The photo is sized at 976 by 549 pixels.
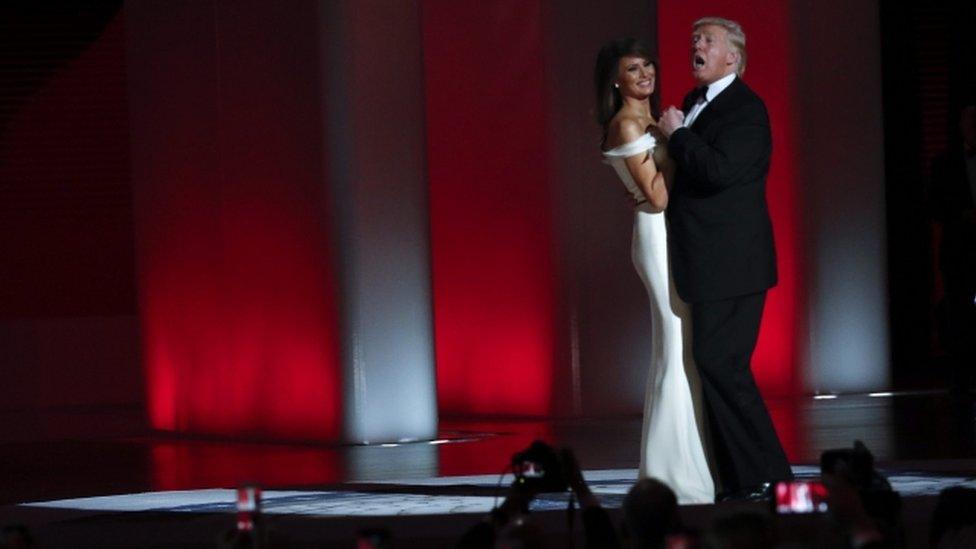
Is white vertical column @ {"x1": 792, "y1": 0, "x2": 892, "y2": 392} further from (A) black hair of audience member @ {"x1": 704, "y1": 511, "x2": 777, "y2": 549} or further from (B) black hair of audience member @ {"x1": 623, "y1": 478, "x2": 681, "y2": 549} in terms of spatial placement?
(A) black hair of audience member @ {"x1": 704, "y1": 511, "x2": 777, "y2": 549}

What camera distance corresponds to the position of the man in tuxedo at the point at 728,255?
234 inches

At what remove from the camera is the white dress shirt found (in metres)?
5.98

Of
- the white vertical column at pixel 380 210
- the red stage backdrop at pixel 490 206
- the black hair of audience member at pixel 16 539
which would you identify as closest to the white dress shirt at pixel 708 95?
the black hair of audience member at pixel 16 539

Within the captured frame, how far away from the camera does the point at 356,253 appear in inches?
366

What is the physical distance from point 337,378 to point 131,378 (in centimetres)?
455

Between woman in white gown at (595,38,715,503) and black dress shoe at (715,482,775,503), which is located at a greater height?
woman in white gown at (595,38,715,503)

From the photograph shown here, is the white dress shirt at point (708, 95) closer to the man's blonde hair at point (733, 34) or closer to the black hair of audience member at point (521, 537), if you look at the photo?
the man's blonde hair at point (733, 34)

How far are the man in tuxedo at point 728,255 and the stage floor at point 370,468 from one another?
1.21 ft

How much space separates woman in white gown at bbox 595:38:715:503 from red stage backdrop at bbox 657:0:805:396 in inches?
210

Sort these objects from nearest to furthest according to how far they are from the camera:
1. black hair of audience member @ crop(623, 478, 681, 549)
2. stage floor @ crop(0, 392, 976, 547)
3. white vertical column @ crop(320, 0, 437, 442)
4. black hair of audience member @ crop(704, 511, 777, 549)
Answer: black hair of audience member @ crop(704, 511, 777, 549)
black hair of audience member @ crop(623, 478, 681, 549)
stage floor @ crop(0, 392, 976, 547)
white vertical column @ crop(320, 0, 437, 442)

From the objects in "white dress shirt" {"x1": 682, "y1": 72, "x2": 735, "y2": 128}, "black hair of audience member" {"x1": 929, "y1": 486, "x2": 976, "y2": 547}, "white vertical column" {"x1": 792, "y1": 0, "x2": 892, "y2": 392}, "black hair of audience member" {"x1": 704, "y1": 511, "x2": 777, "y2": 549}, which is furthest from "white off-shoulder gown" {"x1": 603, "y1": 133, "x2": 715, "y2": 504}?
"white vertical column" {"x1": 792, "y1": 0, "x2": 892, "y2": 392}

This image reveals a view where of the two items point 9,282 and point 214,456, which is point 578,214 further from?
point 9,282

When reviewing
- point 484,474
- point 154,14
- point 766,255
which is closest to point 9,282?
point 154,14

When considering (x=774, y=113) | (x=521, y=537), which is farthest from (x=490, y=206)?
(x=521, y=537)
